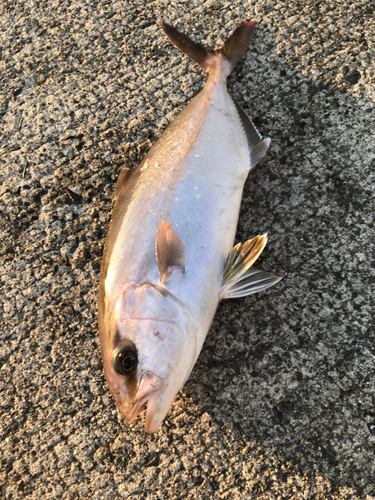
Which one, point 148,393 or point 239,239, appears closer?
point 148,393

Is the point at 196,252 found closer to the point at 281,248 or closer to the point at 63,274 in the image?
the point at 281,248

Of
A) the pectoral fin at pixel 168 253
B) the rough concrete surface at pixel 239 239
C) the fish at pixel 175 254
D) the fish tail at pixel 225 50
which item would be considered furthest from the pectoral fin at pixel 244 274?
the fish tail at pixel 225 50

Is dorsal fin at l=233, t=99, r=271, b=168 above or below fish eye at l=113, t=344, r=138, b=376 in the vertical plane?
above

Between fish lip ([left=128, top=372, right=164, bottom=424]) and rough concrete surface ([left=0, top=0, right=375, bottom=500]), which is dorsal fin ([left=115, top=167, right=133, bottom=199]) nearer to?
rough concrete surface ([left=0, top=0, right=375, bottom=500])

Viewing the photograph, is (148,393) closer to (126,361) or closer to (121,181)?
(126,361)

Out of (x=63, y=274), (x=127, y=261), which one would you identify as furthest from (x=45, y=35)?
(x=127, y=261)

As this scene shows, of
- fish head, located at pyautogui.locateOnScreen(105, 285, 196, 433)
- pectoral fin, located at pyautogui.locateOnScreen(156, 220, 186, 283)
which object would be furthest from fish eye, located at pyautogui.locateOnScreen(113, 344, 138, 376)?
pectoral fin, located at pyautogui.locateOnScreen(156, 220, 186, 283)

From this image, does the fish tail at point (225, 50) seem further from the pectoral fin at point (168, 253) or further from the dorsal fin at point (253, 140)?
the pectoral fin at point (168, 253)

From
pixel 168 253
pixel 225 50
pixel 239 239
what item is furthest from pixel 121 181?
pixel 225 50
